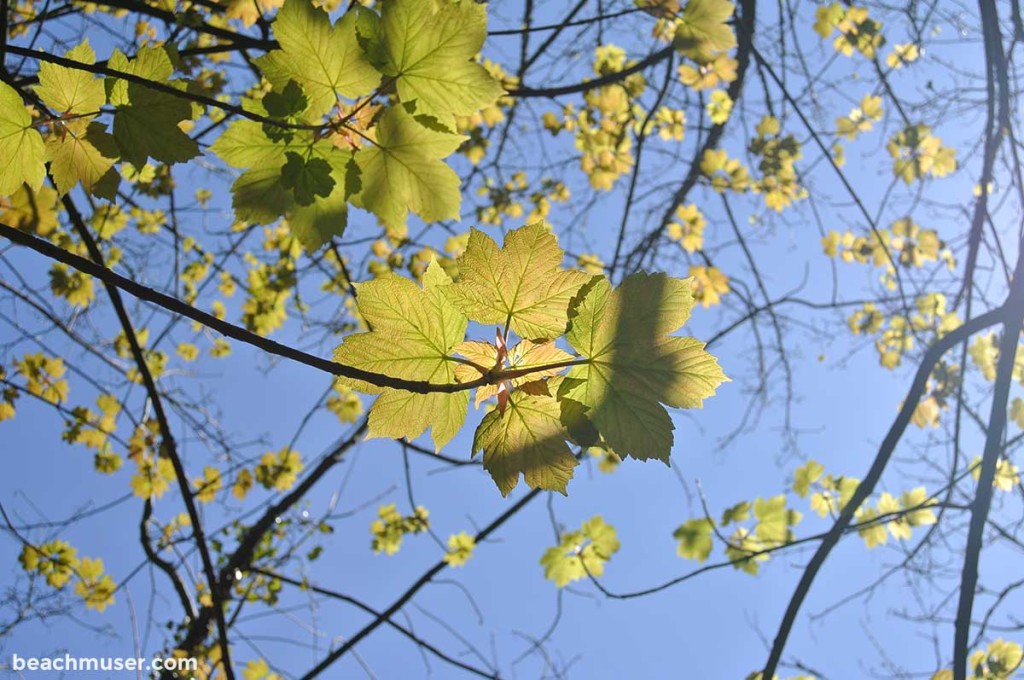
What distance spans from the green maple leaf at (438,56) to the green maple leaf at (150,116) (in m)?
0.35

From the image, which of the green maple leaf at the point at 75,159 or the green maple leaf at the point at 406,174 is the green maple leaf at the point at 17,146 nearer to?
the green maple leaf at the point at 75,159

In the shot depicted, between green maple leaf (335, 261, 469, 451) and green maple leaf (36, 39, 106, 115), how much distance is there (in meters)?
0.69

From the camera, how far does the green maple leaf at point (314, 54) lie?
1055 millimetres

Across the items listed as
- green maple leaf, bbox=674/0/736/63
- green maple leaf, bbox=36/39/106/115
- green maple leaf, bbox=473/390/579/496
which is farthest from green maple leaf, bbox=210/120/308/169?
green maple leaf, bbox=674/0/736/63

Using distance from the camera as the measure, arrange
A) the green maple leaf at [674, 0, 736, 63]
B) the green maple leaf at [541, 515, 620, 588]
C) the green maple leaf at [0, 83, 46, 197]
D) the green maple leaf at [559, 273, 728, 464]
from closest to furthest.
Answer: the green maple leaf at [559, 273, 728, 464]
the green maple leaf at [0, 83, 46, 197]
the green maple leaf at [674, 0, 736, 63]
the green maple leaf at [541, 515, 620, 588]

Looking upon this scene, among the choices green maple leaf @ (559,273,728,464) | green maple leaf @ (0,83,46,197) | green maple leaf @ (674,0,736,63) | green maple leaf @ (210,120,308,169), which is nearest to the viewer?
green maple leaf @ (559,273,728,464)

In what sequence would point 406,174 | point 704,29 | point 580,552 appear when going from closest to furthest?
point 406,174 → point 704,29 → point 580,552

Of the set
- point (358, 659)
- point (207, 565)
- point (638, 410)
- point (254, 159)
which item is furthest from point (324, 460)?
point (638, 410)

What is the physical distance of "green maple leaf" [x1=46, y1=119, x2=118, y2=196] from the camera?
3.92ft

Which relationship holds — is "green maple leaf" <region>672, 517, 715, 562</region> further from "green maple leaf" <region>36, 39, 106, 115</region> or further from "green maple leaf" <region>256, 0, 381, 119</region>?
"green maple leaf" <region>36, 39, 106, 115</region>

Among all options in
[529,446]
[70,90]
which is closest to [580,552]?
[529,446]

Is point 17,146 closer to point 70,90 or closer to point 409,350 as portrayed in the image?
point 70,90

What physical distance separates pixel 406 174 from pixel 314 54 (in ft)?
0.77

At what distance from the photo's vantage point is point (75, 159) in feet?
3.96
